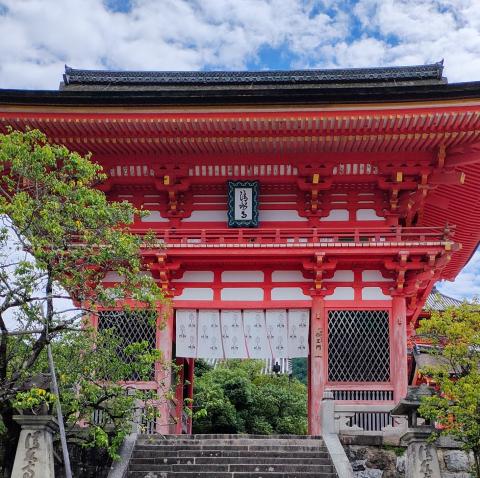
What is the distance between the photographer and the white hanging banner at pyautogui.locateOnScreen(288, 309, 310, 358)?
16.4 meters

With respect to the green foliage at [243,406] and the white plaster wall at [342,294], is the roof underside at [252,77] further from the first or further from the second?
the green foliage at [243,406]

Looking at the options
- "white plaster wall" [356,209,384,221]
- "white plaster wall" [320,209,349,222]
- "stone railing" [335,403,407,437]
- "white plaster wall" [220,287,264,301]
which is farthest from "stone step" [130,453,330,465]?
"white plaster wall" [356,209,384,221]

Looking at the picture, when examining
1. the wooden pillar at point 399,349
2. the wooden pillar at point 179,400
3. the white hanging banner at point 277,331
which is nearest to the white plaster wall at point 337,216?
the wooden pillar at point 399,349

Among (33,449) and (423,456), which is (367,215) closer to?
(423,456)

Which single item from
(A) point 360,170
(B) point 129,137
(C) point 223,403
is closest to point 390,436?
(A) point 360,170

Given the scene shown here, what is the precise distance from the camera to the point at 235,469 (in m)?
12.8

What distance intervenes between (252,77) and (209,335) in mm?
9053

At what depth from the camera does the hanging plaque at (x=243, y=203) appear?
16812mm

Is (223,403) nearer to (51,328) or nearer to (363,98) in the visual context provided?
(363,98)

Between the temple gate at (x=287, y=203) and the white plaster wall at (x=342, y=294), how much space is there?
0.03 meters

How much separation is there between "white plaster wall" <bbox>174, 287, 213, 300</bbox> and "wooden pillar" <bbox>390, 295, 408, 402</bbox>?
4122 millimetres

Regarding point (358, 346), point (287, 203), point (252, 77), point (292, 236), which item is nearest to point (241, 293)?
point (292, 236)

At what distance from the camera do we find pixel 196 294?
54.7 ft

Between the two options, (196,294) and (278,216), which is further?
(278,216)
